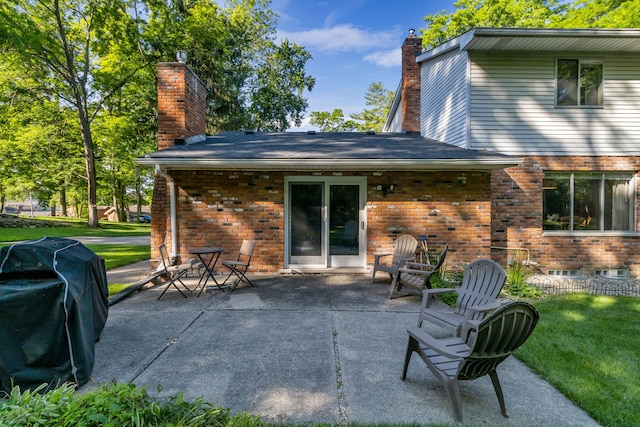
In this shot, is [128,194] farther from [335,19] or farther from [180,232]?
[180,232]

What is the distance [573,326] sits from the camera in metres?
4.32

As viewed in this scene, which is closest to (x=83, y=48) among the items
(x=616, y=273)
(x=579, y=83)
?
(x=579, y=83)

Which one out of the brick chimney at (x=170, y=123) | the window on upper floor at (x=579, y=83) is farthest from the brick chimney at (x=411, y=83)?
the brick chimney at (x=170, y=123)

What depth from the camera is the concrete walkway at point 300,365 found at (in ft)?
8.29

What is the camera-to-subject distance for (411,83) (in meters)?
11.0

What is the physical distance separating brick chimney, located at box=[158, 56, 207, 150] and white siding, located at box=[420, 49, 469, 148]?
692 centimetres

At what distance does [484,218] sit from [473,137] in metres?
2.08

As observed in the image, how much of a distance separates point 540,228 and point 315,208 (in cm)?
560

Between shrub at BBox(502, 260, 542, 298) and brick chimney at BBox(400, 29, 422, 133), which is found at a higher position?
brick chimney at BBox(400, 29, 422, 133)

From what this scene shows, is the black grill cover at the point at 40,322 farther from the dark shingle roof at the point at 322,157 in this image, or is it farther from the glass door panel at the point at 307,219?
the glass door panel at the point at 307,219

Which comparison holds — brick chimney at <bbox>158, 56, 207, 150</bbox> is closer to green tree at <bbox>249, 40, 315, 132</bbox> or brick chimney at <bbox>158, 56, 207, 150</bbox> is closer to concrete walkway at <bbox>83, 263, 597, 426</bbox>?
concrete walkway at <bbox>83, 263, 597, 426</bbox>

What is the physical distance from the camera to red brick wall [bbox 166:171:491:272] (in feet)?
23.6

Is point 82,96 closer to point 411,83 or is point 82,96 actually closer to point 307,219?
point 411,83

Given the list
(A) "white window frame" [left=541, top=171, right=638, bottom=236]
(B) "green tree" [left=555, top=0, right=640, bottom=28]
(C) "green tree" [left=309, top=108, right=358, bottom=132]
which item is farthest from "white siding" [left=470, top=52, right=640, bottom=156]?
(C) "green tree" [left=309, top=108, right=358, bottom=132]
